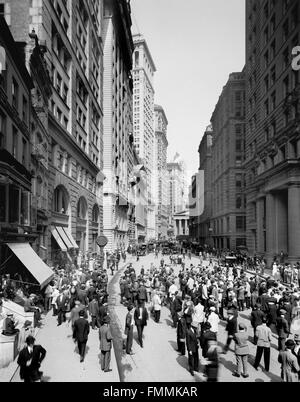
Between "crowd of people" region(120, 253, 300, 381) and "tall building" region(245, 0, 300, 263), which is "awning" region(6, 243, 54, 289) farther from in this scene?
"tall building" region(245, 0, 300, 263)

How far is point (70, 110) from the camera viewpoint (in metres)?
35.5

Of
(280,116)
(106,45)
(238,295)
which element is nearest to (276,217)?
(280,116)

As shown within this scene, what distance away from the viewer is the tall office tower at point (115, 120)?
5669cm

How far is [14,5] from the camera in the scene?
76.4 feet

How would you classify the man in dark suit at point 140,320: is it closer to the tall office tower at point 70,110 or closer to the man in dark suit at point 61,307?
the man in dark suit at point 61,307

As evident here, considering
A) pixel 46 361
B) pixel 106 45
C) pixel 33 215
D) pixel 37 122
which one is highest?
pixel 106 45

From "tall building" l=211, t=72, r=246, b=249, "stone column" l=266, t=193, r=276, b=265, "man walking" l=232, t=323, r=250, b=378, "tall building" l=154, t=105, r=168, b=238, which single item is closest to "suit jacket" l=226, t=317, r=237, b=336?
"man walking" l=232, t=323, r=250, b=378

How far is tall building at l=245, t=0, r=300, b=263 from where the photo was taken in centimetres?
3397

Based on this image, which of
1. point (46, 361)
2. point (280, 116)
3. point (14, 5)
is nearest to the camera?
point (46, 361)

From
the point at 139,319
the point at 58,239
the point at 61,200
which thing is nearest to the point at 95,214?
the point at 61,200

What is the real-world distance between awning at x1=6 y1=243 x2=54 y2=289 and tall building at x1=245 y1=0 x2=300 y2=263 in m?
24.8

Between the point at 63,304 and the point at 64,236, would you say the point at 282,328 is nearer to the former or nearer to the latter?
the point at 63,304
